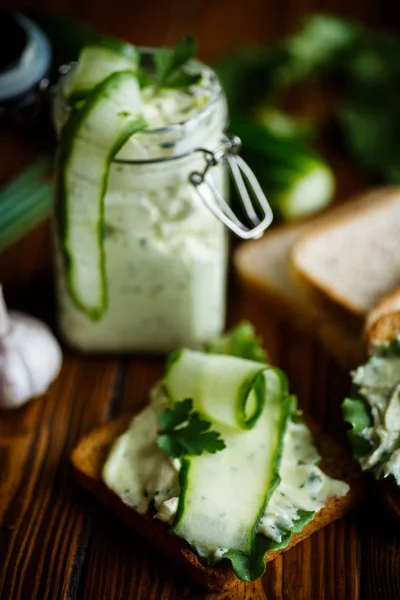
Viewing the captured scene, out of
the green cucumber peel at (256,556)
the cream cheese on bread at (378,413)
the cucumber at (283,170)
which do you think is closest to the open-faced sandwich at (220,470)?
the green cucumber peel at (256,556)

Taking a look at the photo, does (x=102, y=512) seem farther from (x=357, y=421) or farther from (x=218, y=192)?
(x=218, y=192)

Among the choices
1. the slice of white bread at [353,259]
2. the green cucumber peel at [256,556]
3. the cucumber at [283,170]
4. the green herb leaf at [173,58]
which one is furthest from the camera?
the cucumber at [283,170]

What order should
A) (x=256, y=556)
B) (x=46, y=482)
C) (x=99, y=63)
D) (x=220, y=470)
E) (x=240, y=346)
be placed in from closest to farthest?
(x=256, y=556) < (x=220, y=470) < (x=99, y=63) < (x=46, y=482) < (x=240, y=346)

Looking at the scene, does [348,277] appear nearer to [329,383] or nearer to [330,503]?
[329,383]

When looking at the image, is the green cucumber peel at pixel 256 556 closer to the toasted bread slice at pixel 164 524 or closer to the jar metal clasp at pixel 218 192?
the toasted bread slice at pixel 164 524

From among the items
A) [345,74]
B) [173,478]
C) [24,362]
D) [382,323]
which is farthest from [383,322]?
[345,74]

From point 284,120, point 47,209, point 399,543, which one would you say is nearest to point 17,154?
point 47,209

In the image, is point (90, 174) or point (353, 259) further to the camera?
point (353, 259)
